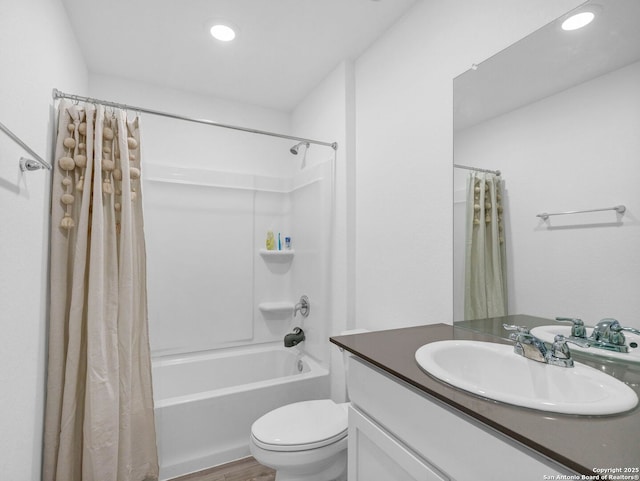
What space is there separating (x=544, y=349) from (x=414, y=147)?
43.6 inches

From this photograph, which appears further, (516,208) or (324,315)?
(324,315)

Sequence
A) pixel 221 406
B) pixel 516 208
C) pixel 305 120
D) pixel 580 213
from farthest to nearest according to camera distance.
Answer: pixel 305 120
pixel 221 406
pixel 516 208
pixel 580 213

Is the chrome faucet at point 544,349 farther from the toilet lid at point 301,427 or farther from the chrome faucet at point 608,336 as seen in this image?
the toilet lid at point 301,427

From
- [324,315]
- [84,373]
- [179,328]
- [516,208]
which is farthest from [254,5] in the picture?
[179,328]

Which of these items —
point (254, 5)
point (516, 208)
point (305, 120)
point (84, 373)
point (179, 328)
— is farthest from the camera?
point (305, 120)

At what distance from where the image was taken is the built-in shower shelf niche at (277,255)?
9.14 feet

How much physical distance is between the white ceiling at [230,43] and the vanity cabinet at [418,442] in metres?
1.80

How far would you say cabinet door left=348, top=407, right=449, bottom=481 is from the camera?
0.87 meters

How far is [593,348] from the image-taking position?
975 mm

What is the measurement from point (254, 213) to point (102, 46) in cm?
152

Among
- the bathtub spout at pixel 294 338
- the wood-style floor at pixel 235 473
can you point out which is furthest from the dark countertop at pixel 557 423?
the bathtub spout at pixel 294 338

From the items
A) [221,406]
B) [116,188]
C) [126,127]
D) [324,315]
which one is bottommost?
[221,406]

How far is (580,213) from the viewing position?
1027 millimetres

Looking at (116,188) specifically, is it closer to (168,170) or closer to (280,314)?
(168,170)
